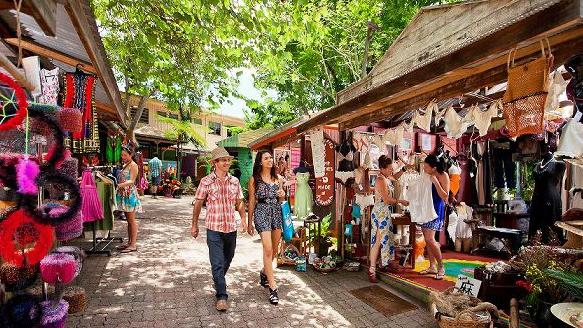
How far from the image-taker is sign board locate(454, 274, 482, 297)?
4.34 metres

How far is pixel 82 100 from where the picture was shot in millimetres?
4711

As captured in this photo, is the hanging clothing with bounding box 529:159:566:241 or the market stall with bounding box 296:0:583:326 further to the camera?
the hanging clothing with bounding box 529:159:566:241

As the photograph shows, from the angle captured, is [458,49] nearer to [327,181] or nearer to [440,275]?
[440,275]

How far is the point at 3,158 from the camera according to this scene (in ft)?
6.97

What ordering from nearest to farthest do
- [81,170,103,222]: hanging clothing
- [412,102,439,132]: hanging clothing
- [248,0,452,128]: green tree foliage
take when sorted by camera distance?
[412,102,439,132]: hanging clothing < [81,170,103,222]: hanging clothing < [248,0,452,128]: green tree foliage

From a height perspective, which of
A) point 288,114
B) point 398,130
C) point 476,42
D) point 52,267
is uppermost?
Answer: point 288,114

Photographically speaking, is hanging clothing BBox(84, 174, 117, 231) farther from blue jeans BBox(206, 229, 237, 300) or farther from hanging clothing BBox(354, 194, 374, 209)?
hanging clothing BBox(354, 194, 374, 209)

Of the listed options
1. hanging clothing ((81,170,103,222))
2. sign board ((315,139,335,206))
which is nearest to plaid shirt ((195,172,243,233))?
hanging clothing ((81,170,103,222))

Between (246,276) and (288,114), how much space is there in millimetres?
18885

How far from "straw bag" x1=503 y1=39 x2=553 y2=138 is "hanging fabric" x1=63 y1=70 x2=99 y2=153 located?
4.85 metres

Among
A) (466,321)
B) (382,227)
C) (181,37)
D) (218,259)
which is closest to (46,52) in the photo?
(218,259)

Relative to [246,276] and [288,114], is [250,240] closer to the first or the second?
[246,276]

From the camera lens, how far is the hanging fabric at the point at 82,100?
4.54 metres

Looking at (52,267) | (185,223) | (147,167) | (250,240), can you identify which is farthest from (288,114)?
(52,267)
